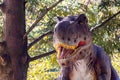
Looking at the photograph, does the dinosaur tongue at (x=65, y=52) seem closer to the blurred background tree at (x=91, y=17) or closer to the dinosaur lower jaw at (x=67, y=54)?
the dinosaur lower jaw at (x=67, y=54)

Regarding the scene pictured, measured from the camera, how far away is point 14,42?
11.4 feet

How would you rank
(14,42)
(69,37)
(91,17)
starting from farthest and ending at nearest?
(91,17), (14,42), (69,37)

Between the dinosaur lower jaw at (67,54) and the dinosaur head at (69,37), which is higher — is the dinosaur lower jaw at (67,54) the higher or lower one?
the lower one

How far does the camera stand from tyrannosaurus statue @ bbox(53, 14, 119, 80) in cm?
155

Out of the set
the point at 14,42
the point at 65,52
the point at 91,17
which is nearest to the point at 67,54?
the point at 65,52

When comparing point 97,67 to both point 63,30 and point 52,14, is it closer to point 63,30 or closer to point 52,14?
point 63,30

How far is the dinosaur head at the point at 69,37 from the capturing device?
5.05ft

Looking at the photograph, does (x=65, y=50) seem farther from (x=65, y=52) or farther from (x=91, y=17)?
(x=91, y=17)

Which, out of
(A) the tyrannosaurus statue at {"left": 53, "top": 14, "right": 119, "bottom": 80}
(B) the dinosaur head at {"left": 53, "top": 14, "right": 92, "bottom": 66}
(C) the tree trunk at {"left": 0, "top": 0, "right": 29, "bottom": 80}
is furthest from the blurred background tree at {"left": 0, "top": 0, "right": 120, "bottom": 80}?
(B) the dinosaur head at {"left": 53, "top": 14, "right": 92, "bottom": 66}

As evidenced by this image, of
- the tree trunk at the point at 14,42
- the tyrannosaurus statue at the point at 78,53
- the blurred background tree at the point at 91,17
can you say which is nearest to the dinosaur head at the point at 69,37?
the tyrannosaurus statue at the point at 78,53

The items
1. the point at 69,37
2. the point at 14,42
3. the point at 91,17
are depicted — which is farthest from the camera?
the point at 91,17

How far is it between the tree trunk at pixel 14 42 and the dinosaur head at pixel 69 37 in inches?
74.8

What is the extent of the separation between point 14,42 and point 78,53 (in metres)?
1.97

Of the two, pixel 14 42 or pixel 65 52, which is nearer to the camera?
pixel 65 52
